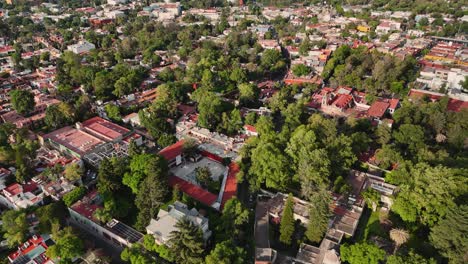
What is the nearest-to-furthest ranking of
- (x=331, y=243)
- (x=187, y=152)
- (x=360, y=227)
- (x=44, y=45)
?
(x=331, y=243) → (x=360, y=227) → (x=187, y=152) → (x=44, y=45)

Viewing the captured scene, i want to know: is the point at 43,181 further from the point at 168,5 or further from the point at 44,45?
the point at 168,5

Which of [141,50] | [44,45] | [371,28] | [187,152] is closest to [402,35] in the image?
[371,28]

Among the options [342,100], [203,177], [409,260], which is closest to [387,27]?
[342,100]

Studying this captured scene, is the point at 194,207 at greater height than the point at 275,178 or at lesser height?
lesser

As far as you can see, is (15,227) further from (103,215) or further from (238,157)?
(238,157)

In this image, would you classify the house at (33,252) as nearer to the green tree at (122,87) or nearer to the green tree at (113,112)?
the green tree at (113,112)

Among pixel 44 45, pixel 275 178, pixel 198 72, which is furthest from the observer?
pixel 44 45

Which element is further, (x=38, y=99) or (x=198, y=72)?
(x=198, y=72)
